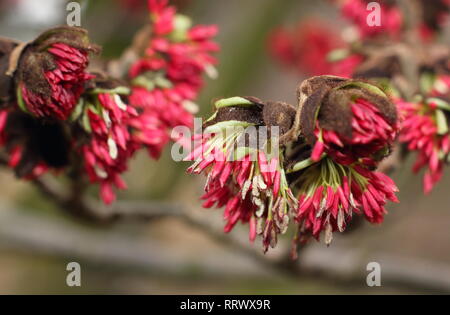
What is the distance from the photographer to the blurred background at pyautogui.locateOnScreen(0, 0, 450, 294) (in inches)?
121

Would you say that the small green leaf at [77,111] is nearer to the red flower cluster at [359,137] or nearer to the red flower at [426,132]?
the red flower cluster at [359,137]

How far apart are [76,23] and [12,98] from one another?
34 centimetres

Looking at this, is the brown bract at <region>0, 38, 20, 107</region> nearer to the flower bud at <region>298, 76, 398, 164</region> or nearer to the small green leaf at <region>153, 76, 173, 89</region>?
the small green leaf at <region>153, 76, 173, 89</region>

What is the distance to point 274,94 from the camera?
5.86 meters

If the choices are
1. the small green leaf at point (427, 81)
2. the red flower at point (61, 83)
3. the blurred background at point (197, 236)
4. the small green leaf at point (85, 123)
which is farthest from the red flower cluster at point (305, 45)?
the red flower at point (61, 83)

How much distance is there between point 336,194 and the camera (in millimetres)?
1600

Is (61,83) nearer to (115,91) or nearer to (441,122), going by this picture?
(115,91)

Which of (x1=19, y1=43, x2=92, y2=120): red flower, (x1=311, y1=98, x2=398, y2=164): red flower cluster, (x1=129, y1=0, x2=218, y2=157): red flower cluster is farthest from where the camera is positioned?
(x1=129, y1=0, x2=218, y2=157): red flower cluster

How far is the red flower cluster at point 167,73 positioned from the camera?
82.3 inches

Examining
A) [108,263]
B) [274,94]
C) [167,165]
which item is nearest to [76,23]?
[108,263]

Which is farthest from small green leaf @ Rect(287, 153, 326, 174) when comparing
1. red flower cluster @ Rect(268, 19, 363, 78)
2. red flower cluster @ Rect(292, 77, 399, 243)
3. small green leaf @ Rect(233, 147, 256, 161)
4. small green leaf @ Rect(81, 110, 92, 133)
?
red flower cluster @ Rect(268, 19, 363, 78)

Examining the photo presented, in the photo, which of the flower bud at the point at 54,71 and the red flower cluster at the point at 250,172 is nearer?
the red flower cluster at the point at 250,172

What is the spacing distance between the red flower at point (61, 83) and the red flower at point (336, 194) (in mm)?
701

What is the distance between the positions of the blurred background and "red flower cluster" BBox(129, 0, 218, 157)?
1.48ft
